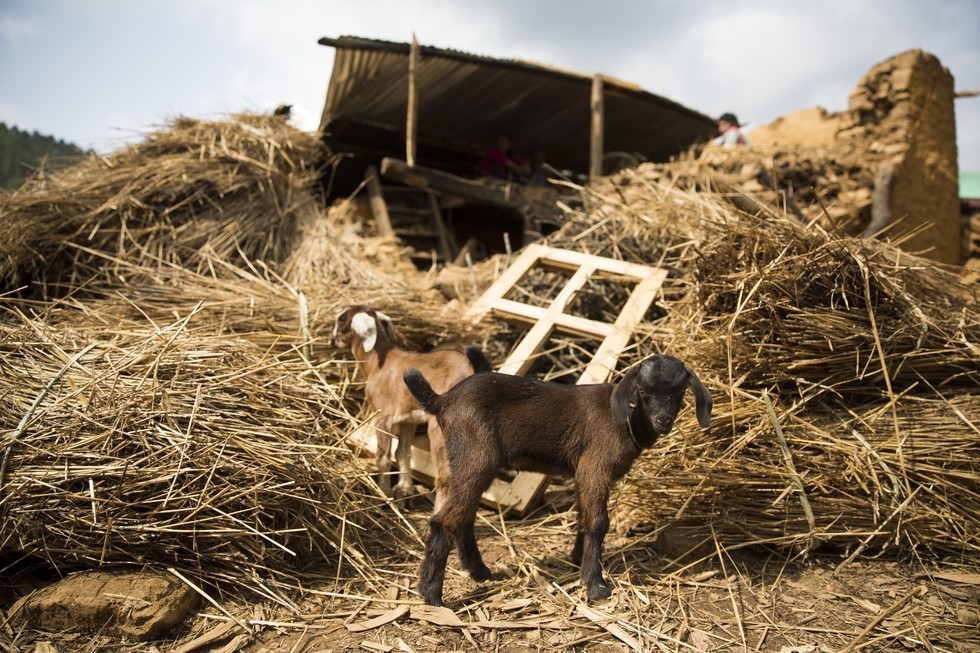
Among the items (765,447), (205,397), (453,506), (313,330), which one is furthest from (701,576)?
(313,330)

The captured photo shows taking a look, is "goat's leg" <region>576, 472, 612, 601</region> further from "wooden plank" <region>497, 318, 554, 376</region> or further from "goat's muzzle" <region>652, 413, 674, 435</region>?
"wooden plank" <region>497, 318, 554, 376</region>

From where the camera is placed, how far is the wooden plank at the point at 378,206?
982cm

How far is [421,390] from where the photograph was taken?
129 inches

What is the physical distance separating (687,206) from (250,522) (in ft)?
13.8

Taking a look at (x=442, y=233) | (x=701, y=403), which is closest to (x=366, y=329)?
(x=701, y=403)

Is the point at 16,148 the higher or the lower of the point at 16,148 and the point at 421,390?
the higher

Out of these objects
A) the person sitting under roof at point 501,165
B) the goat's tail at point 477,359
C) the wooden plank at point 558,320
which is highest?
the person sitting under roof at point 501,165

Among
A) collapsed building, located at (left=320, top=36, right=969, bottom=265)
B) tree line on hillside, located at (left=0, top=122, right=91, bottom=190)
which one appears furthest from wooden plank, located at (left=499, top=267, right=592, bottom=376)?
tree line on hillside, located at (left=0, top=122, right=91, bottom=190)

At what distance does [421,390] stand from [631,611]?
144 centimetres

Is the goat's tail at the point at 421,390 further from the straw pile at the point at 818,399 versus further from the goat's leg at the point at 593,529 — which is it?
the straw pile at the point at 818,399

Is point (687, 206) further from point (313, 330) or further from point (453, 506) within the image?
point (453, 506)

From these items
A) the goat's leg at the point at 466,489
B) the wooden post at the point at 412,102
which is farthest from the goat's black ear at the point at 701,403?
the wooden post at the point at 412,102

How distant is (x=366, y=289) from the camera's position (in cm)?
563

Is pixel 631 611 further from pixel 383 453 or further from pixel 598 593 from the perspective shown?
pixel 383 453
